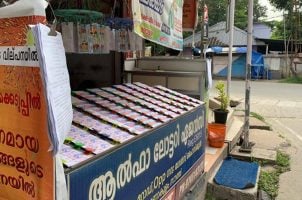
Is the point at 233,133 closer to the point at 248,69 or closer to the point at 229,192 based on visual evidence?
the point at 248,69

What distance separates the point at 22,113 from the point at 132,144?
105cm

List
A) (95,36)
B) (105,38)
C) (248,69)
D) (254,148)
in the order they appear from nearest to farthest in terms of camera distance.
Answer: (95,36) < (105,38) < (248,69) < (254,148)

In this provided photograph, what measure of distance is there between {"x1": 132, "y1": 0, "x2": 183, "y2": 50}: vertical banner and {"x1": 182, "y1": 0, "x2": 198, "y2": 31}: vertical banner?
10.0ft

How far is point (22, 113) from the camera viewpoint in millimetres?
1948

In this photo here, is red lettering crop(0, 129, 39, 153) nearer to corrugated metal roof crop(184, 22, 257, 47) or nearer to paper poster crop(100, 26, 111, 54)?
paper poster crop(100, 26, 111, 54)

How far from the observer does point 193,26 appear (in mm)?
7309

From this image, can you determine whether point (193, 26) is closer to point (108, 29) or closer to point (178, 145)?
point (108, 29)

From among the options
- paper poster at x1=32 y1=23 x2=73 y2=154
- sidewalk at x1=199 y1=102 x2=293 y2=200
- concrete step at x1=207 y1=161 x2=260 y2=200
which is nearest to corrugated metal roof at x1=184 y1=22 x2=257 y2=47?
sidewalk at x1=199 y1=102 x2=293 y2=200

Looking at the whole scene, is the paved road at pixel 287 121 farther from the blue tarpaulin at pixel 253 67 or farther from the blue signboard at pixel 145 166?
the blue tarpaulin at pixel 253 67

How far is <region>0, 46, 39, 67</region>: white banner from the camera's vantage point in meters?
1.81

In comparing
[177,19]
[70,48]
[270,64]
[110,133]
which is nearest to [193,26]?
[177,19]

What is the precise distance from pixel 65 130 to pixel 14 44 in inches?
20.6

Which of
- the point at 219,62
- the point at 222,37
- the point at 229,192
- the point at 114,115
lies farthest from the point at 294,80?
the point at 114,115

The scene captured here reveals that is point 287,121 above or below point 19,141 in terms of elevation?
below
